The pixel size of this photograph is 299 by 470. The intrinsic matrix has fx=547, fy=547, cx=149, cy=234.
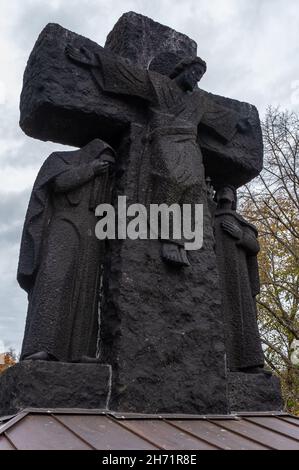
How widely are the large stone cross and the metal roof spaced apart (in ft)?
0.74

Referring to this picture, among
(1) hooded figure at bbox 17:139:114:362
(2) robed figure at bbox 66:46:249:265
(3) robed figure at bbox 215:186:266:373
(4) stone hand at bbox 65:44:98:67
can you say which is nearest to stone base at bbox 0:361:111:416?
(1) hooded figure at bbox 17:139:114:362

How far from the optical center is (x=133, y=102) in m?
4.49

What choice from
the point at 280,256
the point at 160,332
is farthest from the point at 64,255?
the point at 280,256

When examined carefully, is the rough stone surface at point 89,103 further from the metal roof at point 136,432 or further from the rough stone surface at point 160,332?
the metal roof at point 136,432

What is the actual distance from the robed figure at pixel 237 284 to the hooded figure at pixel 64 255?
1105 mm

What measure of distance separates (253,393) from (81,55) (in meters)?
2.91

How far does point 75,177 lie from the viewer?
404 cm

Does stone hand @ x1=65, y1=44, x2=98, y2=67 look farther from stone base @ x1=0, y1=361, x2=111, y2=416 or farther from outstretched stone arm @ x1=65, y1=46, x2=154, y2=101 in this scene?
stone base @ x1=0, y1=361, x2=111, y2=416

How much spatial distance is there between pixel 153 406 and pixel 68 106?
7.39 ft

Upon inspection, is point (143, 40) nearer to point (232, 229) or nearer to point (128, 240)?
point (232, 229)

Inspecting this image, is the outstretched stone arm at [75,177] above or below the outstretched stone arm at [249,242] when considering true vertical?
above

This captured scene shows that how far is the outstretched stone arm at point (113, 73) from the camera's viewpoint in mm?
4316

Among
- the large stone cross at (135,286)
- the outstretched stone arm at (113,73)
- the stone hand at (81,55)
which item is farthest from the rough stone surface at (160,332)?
the stone hand at (81,55)

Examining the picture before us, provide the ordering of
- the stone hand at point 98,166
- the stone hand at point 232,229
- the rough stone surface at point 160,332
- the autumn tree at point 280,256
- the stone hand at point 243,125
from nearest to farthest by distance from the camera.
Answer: the rough stone surface at point 160,332
the stone hand at point 98,166
the stone hand at point 232,229
the stone hand at point 243,125
the autumn tree at point 280,256
